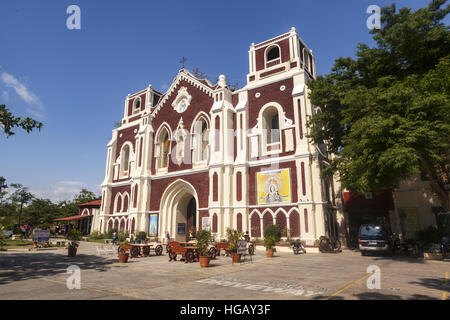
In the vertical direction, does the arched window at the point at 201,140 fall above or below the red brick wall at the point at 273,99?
below

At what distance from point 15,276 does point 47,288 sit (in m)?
3.16

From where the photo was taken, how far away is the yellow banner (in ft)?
68.4

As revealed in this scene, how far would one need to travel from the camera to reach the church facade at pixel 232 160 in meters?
20.6

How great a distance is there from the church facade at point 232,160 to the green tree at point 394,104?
135 inches

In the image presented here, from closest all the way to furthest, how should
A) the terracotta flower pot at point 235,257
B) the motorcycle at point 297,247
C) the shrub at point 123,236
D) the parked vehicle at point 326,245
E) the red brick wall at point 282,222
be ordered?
the terracotta flower pot at point 235,257 < the motorcycle at point 297,247 < the parked vehicle at point 326,245 < the red brick wall at point 282,222 < the shrub at point 123,236

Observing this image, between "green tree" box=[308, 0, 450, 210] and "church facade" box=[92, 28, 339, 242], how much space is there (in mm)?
3430

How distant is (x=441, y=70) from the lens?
1347 cm

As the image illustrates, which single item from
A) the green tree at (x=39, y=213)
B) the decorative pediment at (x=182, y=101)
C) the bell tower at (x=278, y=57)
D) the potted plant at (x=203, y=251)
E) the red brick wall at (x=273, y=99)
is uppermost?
the bell tower at (x=278, y=57)

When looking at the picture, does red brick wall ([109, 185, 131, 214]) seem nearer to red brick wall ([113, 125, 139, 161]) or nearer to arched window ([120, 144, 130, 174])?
arched window ([120, 144, 130, 174])

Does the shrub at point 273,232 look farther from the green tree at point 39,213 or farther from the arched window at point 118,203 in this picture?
the green tree at point 39,213

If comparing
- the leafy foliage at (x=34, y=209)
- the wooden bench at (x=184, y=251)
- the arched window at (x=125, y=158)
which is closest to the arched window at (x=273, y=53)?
the wooden bench at (x=184, y=251)

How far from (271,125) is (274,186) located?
6.09 m

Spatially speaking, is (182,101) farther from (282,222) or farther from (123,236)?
(282,222)
